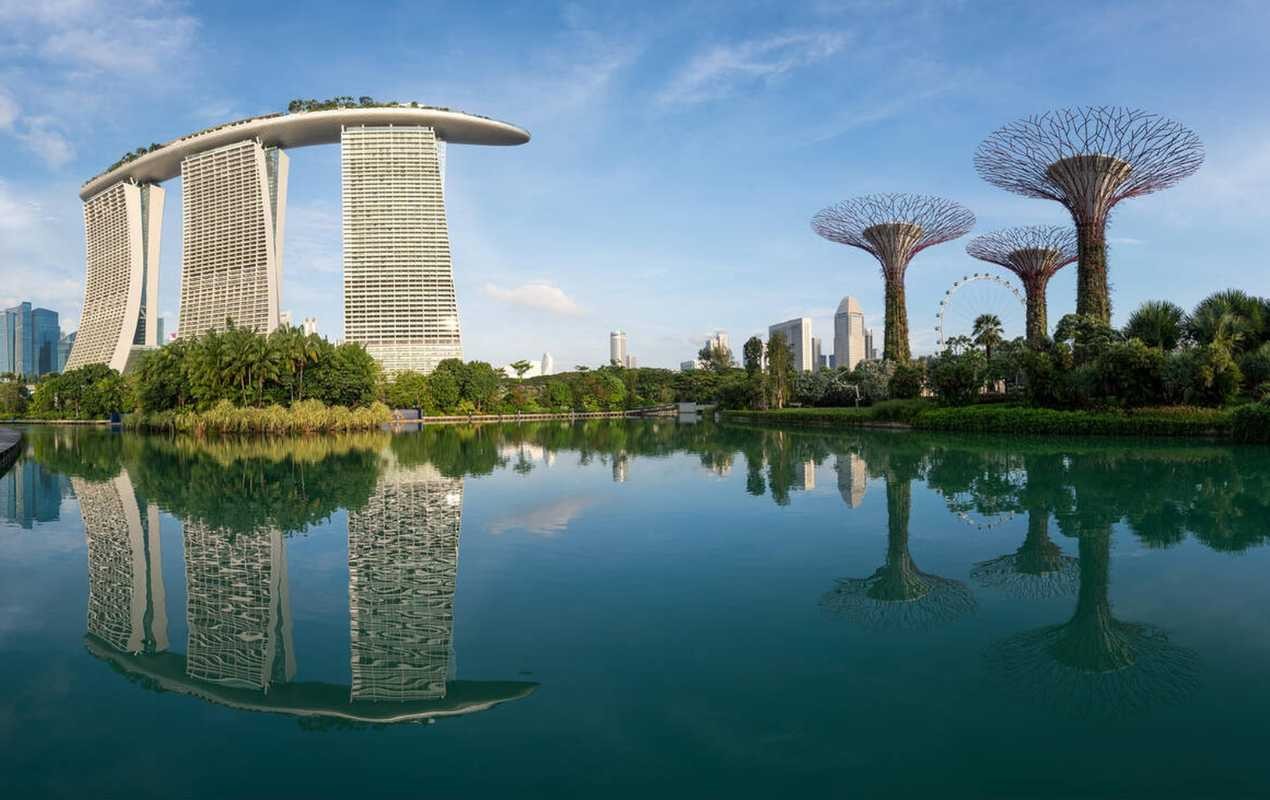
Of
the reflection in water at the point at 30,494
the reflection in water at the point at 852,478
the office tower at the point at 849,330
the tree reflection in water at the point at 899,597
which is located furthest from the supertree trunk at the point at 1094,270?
the office tower at the point at 849,330

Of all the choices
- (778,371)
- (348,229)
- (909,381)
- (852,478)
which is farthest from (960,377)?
(348,229)

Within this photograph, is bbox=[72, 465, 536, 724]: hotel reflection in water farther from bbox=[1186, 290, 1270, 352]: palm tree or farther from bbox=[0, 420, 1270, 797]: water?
bbox=[1186, 290, 1270, 352]: palm tree

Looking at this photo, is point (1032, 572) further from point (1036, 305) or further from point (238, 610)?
point (1036, 305)

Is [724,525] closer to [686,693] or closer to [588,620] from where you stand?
[588,620]

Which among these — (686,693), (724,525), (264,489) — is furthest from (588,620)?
(264,489)

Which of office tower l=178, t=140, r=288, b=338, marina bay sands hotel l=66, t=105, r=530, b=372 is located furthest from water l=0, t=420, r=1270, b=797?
office tower l=178, t=140, r=288, b=338
